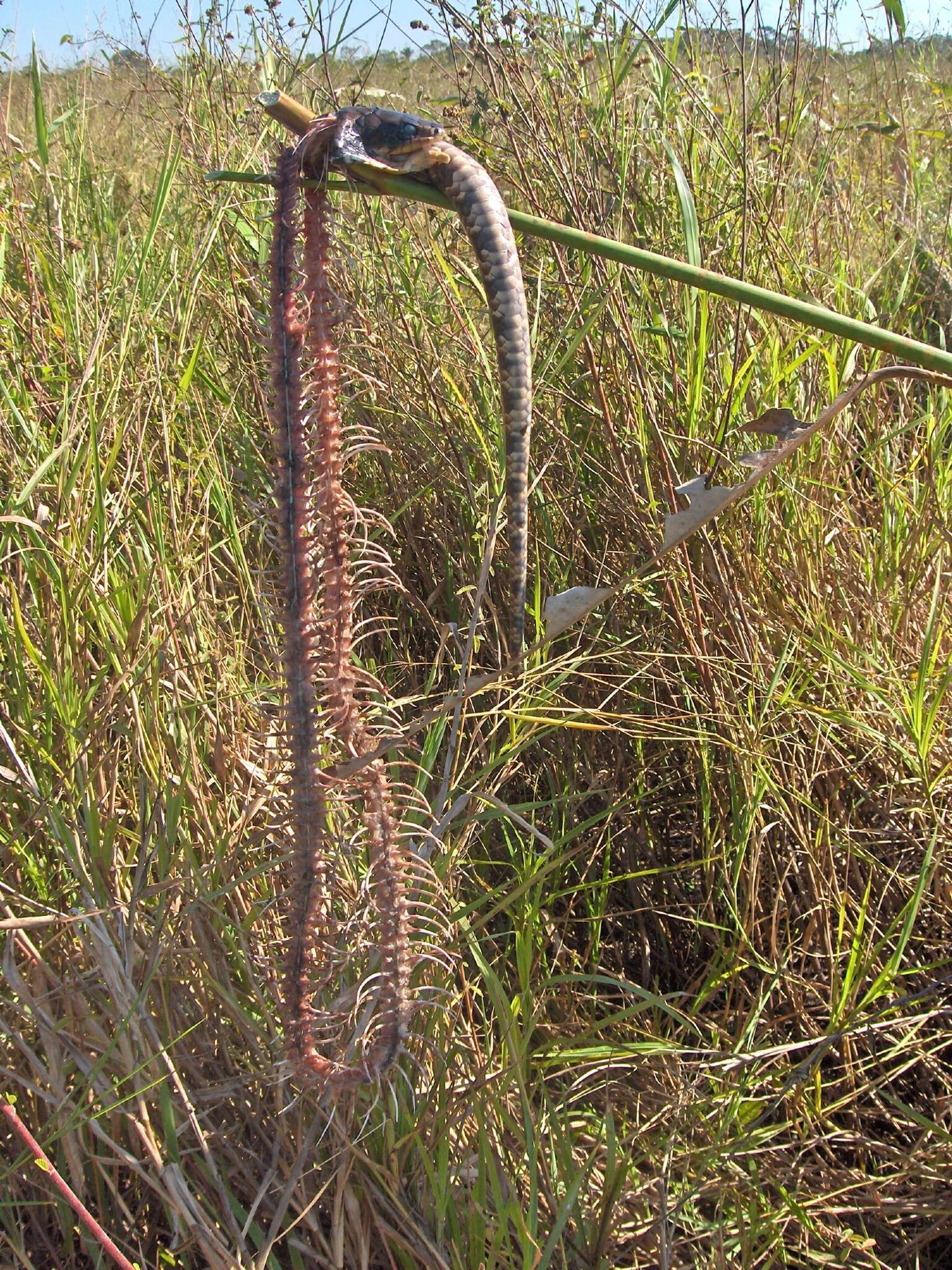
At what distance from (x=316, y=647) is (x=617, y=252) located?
344 millimetres

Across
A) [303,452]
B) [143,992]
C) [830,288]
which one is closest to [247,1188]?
[143,992]

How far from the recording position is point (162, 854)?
1.08 meters

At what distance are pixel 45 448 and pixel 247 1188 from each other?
36.7 inches

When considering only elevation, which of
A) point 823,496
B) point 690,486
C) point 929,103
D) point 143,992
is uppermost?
point 929,103

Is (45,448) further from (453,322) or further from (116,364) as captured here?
(453,322)

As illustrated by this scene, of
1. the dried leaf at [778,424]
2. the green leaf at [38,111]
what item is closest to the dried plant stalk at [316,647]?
the dried leaf at [778,424]

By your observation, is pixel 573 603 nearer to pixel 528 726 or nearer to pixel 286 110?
pixel 286 110

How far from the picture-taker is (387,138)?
67 cm

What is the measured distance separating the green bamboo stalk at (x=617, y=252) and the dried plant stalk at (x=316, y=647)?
3cm

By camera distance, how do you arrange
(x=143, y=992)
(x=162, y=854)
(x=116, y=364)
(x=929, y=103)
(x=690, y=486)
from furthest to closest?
(x=929, y=103) → (x=116, y=364) → (x=162, y=854) → (x=143, y=992) → (x=690, y=486)

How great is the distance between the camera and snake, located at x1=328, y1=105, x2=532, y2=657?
0.65 m

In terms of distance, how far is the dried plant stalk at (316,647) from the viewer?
0.69 meters

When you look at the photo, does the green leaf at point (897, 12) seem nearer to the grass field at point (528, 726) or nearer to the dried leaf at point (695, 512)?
the grass field at point (528, 726)

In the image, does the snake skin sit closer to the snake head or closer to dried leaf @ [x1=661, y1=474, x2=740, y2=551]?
the snake head
